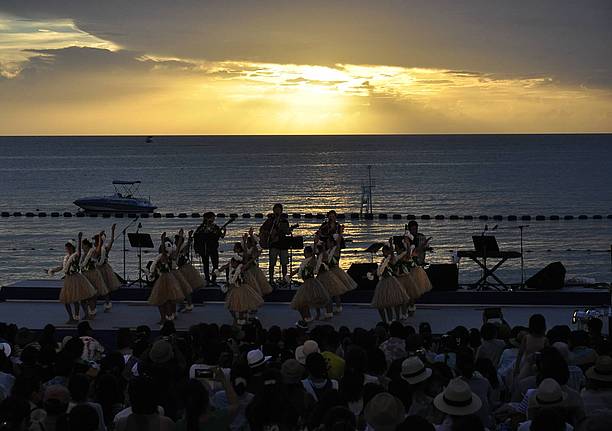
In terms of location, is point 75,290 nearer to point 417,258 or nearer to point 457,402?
point 417,258

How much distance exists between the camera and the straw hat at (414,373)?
749cm

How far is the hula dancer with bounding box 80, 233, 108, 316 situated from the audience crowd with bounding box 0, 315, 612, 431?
5959 millimetres

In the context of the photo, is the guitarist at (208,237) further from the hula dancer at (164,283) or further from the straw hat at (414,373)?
the straw hat at (414,373)

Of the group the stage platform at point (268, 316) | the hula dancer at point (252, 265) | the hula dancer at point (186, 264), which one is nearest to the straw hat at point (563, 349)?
the stage platform at point (268, 316)

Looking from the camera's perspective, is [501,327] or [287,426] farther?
[501,327]

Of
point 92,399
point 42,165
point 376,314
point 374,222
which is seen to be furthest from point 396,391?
point 42,165

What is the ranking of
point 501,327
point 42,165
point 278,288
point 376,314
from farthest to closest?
1. point 42,165
2. point 278,288
3. point 376,314
4. point 501,327

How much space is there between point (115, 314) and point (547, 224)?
43943 millimetres

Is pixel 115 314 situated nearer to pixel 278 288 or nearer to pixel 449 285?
pixel 278 288

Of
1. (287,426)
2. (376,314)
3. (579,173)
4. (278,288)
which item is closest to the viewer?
(287,426)

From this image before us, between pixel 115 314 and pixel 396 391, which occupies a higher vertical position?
pixel 396 391

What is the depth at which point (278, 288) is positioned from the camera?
61.8 ft

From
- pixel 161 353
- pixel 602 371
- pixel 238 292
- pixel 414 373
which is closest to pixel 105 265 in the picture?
pixel 238 292

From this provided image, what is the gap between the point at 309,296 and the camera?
52.0ft
